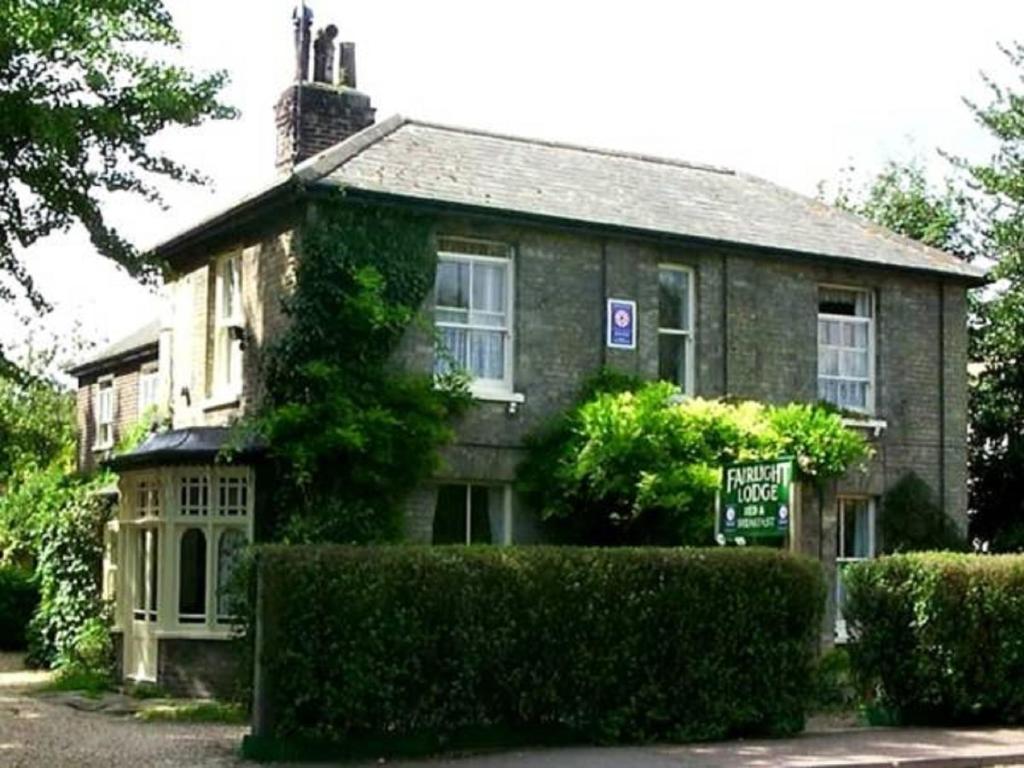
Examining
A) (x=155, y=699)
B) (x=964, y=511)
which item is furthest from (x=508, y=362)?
(x=964, y=511)

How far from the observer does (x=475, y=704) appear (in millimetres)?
15453

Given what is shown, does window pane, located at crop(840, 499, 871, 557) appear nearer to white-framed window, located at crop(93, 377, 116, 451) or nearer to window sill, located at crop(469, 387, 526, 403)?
window sill, located at crop(469, 387, 526, 403)

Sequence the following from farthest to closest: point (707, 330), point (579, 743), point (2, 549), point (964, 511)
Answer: point (2, 549)
point (964, 511)
point (707, 330)
point (579, 743)

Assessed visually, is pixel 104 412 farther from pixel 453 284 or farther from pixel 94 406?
pixel 453 284

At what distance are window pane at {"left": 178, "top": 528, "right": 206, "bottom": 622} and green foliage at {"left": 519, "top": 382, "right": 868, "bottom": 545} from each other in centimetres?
431

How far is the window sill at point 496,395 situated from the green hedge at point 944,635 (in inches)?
219

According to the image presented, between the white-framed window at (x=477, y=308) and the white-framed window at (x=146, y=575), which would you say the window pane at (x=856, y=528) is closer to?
the white-framed window at (x=477, y=308)

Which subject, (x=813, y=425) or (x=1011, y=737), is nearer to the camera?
(x=1011, y=737)

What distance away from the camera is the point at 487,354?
71.5ft

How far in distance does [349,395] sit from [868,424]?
8.24 metres

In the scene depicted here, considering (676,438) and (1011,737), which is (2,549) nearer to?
(676,438)

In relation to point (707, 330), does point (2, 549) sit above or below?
below

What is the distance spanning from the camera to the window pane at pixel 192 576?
21297 millimetres

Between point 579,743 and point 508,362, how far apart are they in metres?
6.97
